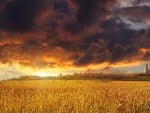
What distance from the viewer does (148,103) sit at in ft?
74.4

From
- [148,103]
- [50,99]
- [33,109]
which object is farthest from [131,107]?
[33,109]

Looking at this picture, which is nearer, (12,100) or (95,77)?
(12,100)

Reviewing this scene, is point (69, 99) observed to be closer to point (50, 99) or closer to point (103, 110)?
point (50, 99)

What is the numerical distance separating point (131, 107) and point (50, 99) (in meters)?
4.08

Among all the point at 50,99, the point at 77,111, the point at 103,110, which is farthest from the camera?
the point at 50,99

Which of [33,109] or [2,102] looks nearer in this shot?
[33,109]

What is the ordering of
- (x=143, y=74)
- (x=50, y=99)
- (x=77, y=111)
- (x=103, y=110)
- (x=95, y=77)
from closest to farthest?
(x=77, y=111)
(x=103, y=110)
(x=50, y=99)
(x=95, y=77)
(x=143, y=74)

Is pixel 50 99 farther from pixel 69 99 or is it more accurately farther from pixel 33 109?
pixel 33 109

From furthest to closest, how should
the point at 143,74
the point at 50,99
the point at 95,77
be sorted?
the point at 143,74 < the point at 95,77 < the point at 50,99

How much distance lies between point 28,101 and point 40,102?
895 millimetres

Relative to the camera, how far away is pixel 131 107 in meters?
20.8

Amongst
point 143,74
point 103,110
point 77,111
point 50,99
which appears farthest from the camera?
point 143,74

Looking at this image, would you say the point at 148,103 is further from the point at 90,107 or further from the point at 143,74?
the point at 143,74

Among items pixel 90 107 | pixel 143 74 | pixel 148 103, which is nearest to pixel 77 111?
pixel 90 107
